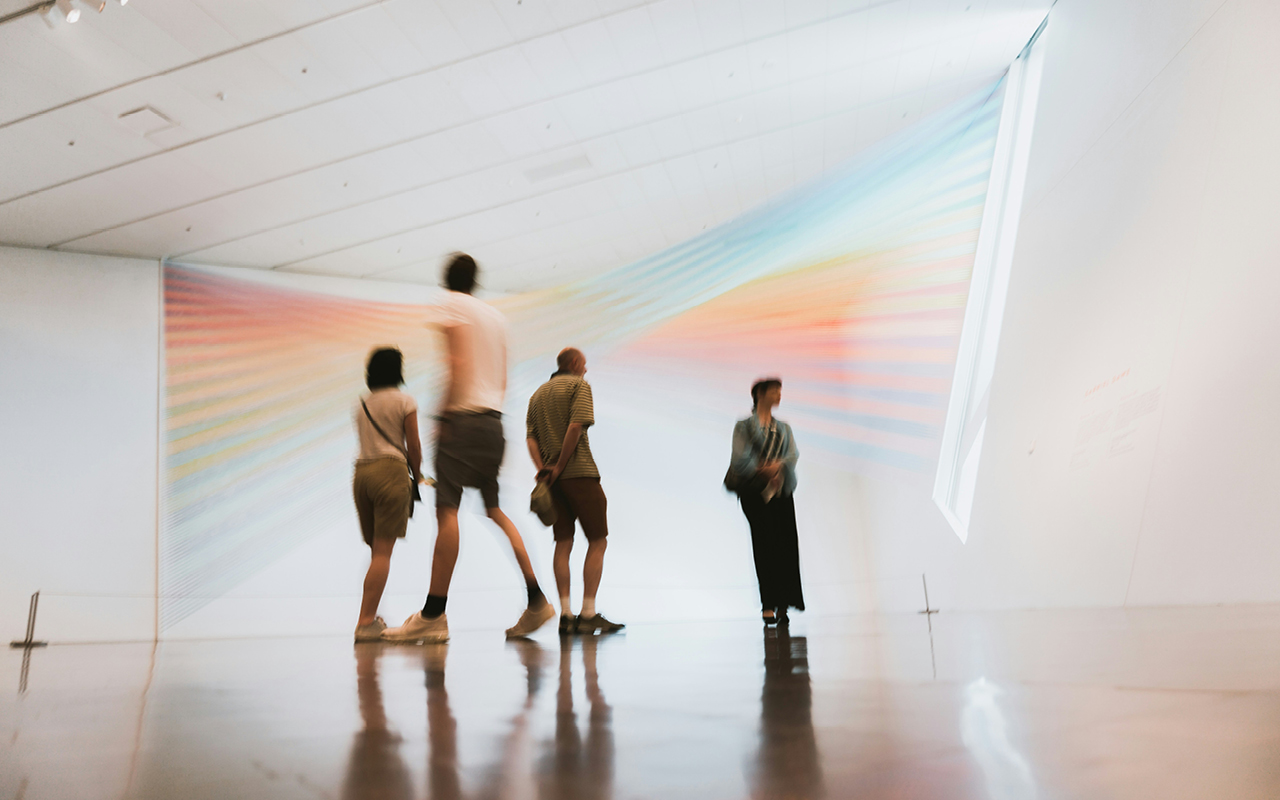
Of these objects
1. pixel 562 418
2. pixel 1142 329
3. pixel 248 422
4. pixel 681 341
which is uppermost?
pixel 681 341

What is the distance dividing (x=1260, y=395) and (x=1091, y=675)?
8.54ft

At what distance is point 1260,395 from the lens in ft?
9.69

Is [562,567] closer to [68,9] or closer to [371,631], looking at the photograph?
[371,631]

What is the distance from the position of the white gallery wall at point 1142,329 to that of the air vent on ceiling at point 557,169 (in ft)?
12.1

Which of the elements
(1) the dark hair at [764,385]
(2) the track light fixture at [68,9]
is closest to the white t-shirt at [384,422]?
(1) the dark hair at [764,385]

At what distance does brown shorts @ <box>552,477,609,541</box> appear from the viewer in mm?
3510

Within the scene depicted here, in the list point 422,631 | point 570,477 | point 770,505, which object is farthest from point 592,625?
point 770,505

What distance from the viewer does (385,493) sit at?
11.2 feet

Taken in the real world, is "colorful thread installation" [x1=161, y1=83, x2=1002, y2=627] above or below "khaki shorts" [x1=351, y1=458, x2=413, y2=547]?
above

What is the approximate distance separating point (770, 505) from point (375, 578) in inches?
74.0

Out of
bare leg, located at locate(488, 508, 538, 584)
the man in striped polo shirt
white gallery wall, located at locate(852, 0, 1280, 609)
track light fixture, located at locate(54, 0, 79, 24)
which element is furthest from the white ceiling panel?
bare leg, located at locate(488, 508, 538, 584)

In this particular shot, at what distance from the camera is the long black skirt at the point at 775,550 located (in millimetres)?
4016

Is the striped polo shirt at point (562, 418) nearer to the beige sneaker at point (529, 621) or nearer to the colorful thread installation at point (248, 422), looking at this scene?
the beige sneaker at point (529, 621)

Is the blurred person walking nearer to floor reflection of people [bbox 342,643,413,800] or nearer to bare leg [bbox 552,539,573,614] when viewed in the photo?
bare leg [bbox 552,539,573,614]
